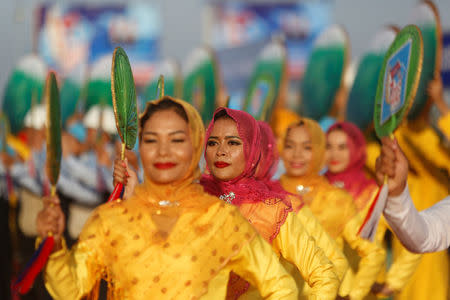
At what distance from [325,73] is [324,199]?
2.39 metres

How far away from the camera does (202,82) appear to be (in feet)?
22.7

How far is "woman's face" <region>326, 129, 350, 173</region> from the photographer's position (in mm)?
4496

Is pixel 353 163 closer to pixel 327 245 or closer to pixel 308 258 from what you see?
pixel 327 245

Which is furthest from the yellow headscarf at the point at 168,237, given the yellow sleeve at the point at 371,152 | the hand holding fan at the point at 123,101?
the yellow sleeve at the point at 371,152

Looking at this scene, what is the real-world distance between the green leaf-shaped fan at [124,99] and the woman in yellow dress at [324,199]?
1.77 m

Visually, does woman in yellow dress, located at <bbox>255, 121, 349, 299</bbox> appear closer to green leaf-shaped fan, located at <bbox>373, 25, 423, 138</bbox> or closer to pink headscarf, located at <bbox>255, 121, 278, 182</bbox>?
pink headscarf, located at <bbox>255, 121, 278, 182</bbox>

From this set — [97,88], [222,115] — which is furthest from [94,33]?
[222,115]

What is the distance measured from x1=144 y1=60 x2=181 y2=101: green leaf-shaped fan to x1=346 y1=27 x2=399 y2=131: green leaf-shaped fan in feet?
6.72

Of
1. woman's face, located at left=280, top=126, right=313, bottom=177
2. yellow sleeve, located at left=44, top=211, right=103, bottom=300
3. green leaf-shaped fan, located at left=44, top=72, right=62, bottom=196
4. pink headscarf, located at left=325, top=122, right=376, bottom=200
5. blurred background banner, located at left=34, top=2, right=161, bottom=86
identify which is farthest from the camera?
blurred background banner, located at left=34, top=2, right=161, bottom=86

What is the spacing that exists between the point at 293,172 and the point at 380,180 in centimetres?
188

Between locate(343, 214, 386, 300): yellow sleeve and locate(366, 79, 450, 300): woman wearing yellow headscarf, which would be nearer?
locate(343, 214, 386, 300): yellow sleeve

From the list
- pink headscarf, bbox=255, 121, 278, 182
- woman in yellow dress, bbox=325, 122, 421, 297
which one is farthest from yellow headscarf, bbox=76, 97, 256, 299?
woman in yellow dress, bbox=325, 122, 421, 297

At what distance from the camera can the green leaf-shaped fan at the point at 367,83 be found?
5.13m

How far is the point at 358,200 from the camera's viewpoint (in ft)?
14.0
